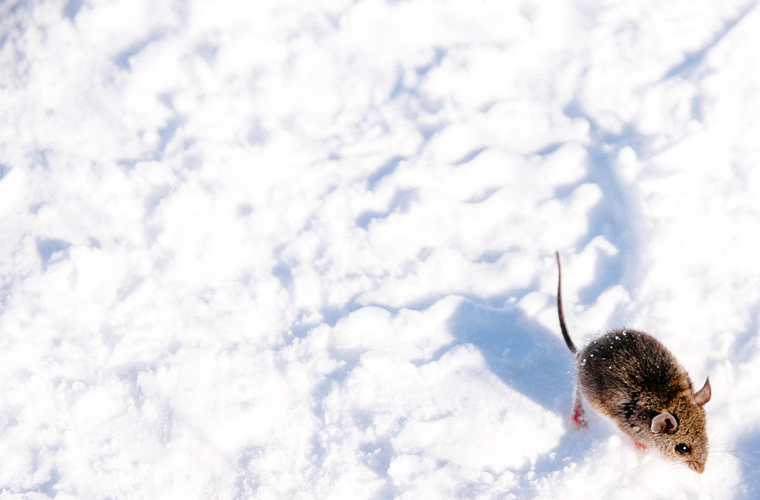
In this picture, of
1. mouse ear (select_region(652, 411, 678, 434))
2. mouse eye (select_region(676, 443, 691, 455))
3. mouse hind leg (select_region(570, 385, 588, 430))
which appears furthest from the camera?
mouse hind leg (select_region(570, 385, 588, 430))

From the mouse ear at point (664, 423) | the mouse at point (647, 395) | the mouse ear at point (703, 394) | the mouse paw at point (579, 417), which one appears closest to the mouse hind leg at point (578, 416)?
the mouse paw at point (579, 417)

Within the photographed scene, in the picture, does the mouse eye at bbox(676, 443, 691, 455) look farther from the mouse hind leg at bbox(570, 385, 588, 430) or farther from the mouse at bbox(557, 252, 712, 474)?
the mouse hind leg at bbox(570, 385, 588, 430)

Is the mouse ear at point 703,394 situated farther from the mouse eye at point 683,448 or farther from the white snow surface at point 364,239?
the white snow surface at point 364,239

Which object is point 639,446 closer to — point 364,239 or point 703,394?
point 703,394

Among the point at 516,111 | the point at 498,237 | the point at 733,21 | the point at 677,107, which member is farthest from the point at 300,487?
the point at 733,21

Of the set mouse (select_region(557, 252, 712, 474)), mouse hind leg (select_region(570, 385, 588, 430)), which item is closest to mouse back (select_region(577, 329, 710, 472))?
mouse (select_region(557, 252, 712, 474))

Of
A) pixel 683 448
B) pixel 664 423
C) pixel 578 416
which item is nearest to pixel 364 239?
pixel 578 416
